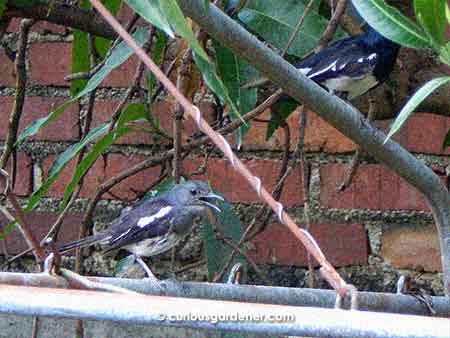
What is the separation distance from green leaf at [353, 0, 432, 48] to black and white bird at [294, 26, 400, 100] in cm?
70

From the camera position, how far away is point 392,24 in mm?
1003

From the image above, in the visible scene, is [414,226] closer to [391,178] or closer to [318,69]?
[391,178]

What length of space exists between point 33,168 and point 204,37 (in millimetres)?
609

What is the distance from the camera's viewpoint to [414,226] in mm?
1807

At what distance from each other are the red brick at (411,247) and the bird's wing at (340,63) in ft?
0.99

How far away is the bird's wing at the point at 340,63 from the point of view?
5.85 ft

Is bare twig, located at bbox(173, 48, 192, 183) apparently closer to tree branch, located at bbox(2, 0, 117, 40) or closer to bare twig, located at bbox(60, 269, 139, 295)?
tree branch, located at bbox(2, 0, 117, 40)

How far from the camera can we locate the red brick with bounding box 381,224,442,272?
70.9 inches

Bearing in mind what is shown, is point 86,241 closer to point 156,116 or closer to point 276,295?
point 156,116

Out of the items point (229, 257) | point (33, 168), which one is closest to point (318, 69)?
point (229, 257)

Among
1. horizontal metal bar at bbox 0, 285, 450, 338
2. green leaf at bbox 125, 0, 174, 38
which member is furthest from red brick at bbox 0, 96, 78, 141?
horizontal metal bar at bbox 0, 285, 450, 338

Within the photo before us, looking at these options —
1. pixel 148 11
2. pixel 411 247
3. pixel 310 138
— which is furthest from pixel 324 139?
pixel 148 11

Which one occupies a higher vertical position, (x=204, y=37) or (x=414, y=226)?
(x=204, y=37)

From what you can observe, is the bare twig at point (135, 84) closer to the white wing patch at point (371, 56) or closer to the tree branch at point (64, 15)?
the tree branch at point (64, 15)
